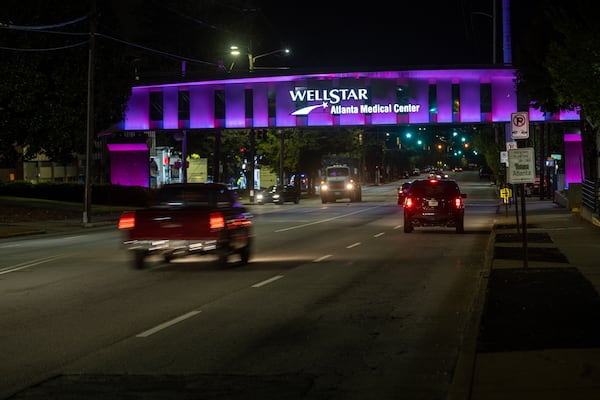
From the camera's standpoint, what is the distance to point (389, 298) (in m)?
14.7

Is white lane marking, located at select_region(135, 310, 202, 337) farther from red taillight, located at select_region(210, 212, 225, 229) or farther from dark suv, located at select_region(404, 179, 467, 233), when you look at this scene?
dark suv, located at select_region(404, 179, 467, 233)

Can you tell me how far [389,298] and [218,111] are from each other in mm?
50622

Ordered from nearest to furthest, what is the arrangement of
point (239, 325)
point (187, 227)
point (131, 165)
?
1. point (239, 325)
2. point (187, 227)
3. point (131, 165)

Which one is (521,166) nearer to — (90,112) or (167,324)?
(167,324)

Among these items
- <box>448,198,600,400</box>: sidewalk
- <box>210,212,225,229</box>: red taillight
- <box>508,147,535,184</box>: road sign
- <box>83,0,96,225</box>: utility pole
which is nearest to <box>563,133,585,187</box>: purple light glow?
<box>83,0,96,225</box>: utility pole

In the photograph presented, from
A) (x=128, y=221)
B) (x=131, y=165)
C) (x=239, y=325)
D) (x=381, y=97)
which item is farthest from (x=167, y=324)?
(x=131, y=165)

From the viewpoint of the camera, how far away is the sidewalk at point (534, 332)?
7847mm

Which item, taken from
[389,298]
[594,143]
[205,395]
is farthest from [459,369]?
[594,143]

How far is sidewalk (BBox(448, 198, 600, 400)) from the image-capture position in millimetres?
7847

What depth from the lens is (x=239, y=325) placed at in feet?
39.8

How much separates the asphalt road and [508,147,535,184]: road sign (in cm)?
205

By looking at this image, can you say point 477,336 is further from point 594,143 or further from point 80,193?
point 80,193

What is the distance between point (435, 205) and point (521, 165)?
43.3ft

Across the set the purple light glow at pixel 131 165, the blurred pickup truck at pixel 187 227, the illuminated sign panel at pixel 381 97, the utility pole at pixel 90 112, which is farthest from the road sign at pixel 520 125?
the purple light glow at pixel 131 165
